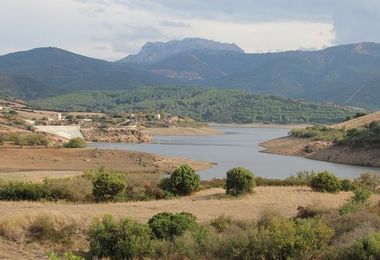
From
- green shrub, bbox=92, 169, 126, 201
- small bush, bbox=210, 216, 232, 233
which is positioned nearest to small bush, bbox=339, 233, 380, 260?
small bush, bbox=210, 216, 232, 233

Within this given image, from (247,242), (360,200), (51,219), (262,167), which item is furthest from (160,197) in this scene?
(262,167)

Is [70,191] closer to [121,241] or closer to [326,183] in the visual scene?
[121,241]

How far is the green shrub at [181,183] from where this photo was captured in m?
32.8

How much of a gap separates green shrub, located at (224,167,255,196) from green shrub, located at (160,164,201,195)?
6.75ft

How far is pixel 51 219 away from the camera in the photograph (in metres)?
19.6


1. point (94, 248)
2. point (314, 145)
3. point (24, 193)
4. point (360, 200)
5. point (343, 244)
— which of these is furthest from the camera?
point (314, 145)

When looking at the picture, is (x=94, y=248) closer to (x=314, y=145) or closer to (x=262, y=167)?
(x=262, y=167)

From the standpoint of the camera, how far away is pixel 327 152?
91.1m

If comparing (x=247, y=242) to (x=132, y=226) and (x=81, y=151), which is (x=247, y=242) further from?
(x=81, y=151)

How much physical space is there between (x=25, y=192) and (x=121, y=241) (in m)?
14.4

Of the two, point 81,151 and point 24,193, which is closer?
point 24,193

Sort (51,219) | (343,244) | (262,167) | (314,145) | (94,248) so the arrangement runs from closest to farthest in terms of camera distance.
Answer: (343,244), (94,248), (51,219), (262,167), (314,145)

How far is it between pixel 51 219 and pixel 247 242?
7.53m

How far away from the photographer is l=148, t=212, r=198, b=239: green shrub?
18375mm
